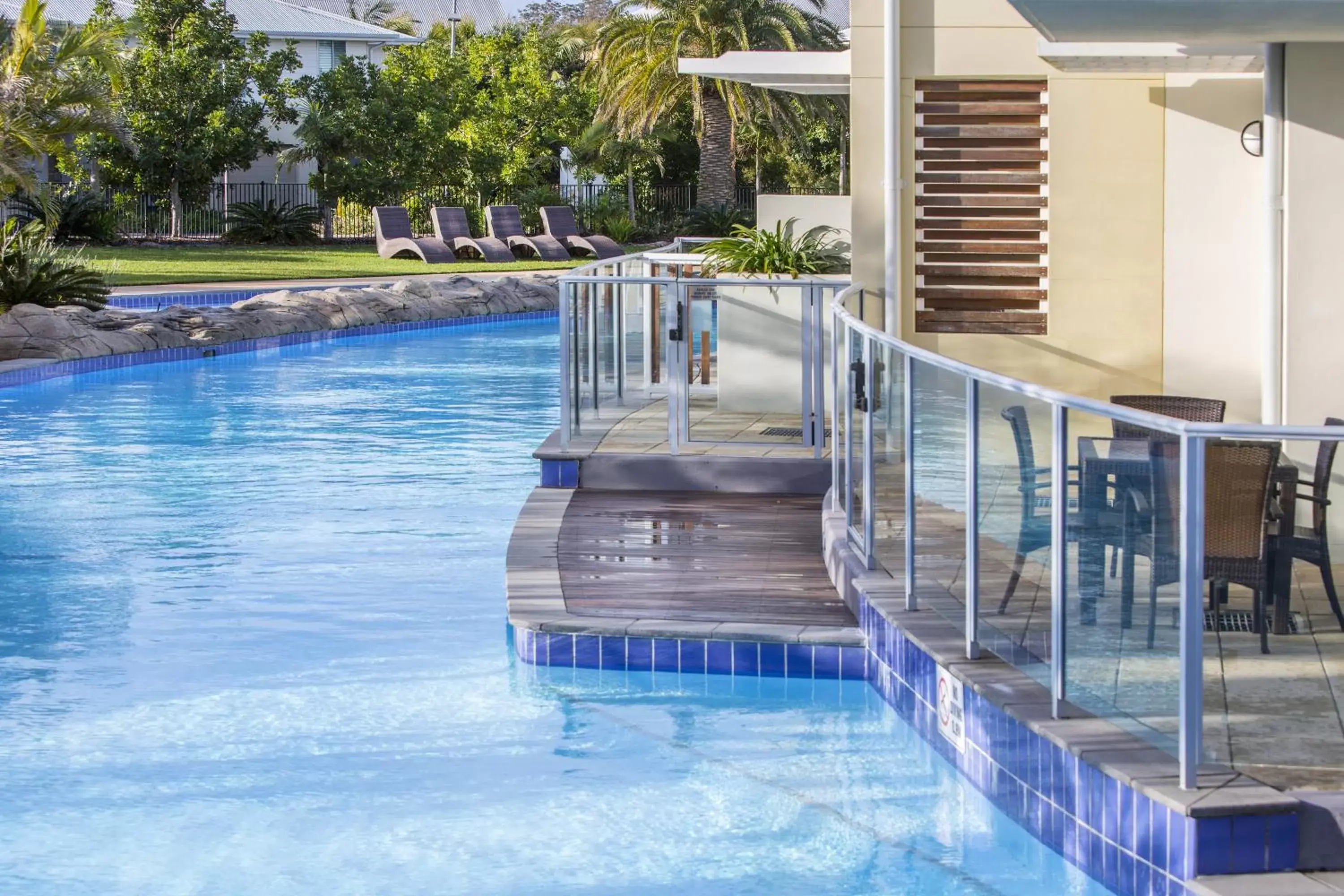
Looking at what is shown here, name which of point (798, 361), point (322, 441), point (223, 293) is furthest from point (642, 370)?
point (223, 293)

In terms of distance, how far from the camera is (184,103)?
3981cm

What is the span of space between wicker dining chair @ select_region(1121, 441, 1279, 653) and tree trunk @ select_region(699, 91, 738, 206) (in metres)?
35.4

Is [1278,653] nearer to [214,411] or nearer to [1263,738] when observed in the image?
[1263,738]

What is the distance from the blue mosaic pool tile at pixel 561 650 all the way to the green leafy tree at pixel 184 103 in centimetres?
3373

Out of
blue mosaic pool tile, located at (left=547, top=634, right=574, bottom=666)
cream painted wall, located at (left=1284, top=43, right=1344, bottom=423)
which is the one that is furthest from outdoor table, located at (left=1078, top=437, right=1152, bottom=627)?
cream painted wall, located at (left=1284, top=43, right=1344, bottom=423)

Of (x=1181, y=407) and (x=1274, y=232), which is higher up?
(x=1274, y=232)

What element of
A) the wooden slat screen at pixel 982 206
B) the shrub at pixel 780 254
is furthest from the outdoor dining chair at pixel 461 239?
the wooden slat screen at pixel 982 206

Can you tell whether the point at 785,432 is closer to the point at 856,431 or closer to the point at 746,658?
the point at 856,431

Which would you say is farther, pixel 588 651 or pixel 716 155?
pixel 716 155

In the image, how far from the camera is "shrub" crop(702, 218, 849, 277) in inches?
494

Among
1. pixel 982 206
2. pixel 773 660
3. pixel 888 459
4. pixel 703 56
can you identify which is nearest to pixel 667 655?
pixel 773 660

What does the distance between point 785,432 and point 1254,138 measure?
3.43 meters

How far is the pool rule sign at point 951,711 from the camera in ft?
20.1

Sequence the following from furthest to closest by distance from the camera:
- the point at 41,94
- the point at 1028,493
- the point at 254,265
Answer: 1. the point at 254,265
2. the point at 41,94
3. the point at 1028,493
